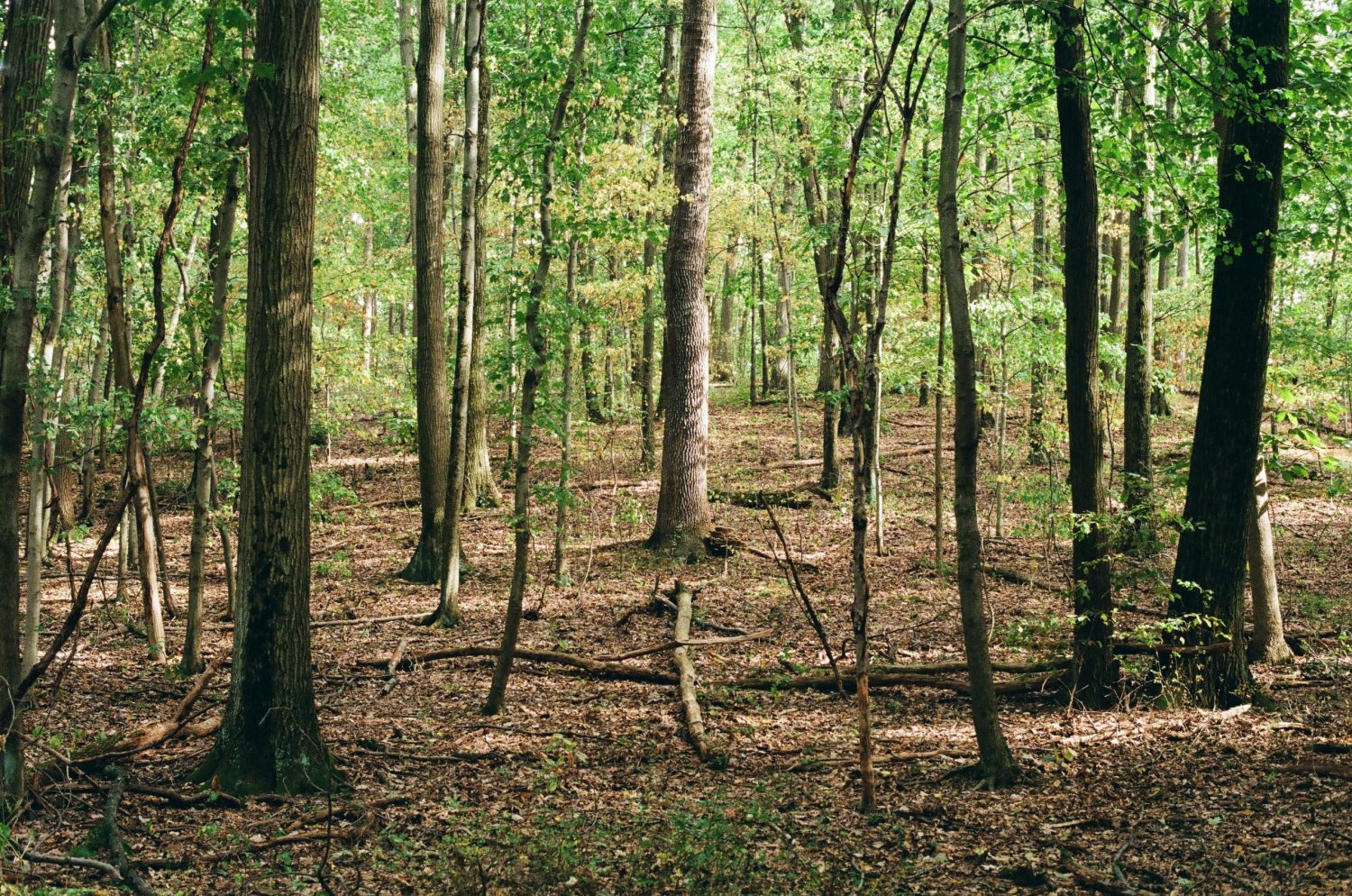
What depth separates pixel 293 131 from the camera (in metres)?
5.39

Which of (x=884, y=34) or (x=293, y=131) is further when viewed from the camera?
(x=884, y=34)

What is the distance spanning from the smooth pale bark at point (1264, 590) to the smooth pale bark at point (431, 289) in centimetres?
784

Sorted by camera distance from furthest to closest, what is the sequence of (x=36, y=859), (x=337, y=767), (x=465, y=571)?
1. (x=465, y=571)
2. (x=337, y=767)
3. (x=36, y=859)

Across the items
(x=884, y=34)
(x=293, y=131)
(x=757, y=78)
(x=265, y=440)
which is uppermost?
(x=884, y=34)

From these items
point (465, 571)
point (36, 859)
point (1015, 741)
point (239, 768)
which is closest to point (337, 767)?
point (239, 768)

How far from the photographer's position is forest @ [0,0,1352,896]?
4.94m

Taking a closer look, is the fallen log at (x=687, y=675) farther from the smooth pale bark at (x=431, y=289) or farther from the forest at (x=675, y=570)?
the smooth pale bark at (x=431, y=289)

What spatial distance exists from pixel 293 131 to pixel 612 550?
8.40m

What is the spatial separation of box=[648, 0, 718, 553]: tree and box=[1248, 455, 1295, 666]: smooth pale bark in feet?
21.5

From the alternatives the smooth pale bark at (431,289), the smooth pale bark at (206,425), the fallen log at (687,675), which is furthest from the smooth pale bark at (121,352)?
the fallen log at (687,675)

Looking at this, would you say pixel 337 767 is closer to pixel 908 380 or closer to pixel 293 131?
pixel 293 131

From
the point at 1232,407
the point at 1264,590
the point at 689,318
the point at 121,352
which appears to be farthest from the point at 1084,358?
the point at 121,352

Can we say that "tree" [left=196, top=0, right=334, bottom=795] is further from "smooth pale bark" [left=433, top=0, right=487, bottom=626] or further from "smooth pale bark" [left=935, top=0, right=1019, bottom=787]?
"smooth pale bark" [left=935, top=0, right=1019, bottom=787]

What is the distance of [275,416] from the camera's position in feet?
17.8
